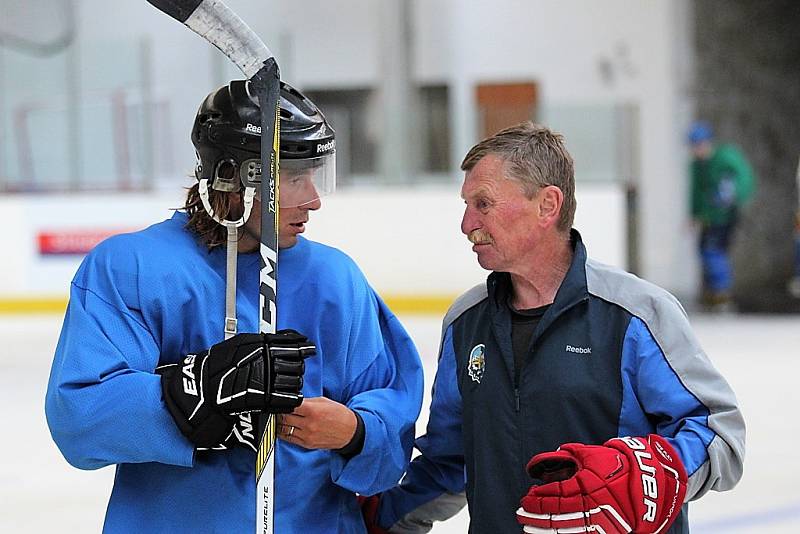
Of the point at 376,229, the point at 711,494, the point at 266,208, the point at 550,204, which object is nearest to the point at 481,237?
the point at 550,204

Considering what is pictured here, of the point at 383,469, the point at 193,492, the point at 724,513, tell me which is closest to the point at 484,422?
the point at 383,469

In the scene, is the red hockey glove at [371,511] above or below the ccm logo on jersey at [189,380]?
below

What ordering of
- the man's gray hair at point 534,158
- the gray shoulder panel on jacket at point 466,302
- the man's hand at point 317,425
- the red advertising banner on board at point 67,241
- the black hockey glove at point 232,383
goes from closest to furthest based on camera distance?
the black hockey glove at point 232,383 < the man's hand at point 317,425 < the man's gray hair at point 534,158 < the gray shoulder panel on jacket at point 466,302 < the red advertising banner on board at point 67,241

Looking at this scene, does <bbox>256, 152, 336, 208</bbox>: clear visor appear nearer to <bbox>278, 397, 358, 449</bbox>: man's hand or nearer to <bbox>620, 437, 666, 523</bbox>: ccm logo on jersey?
<bbox>278, 397, 358, 449</bbox>: man's hand

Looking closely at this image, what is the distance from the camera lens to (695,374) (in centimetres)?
169

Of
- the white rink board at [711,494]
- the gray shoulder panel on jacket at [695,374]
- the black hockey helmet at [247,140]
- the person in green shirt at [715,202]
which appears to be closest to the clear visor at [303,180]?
the black hockey helmet at [247,140]

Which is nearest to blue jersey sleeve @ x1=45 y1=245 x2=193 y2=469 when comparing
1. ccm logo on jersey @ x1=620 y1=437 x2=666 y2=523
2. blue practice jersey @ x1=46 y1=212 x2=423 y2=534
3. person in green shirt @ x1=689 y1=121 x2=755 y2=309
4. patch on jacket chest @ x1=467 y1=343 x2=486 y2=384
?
blue practice jersey @ x1=46 y1=212 x2=423 y2=534

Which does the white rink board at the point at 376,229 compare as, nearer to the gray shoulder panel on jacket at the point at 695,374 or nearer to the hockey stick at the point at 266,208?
the gray shoulder panel on jacket at the point at 695,374

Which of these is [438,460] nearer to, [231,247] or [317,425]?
[317,425]

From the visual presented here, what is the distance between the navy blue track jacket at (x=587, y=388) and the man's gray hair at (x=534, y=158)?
0.35 ft

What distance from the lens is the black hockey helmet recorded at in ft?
5.49

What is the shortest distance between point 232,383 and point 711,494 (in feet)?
10.0

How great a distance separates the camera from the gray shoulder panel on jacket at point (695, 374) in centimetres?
166

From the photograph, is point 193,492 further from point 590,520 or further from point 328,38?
point 328,38
